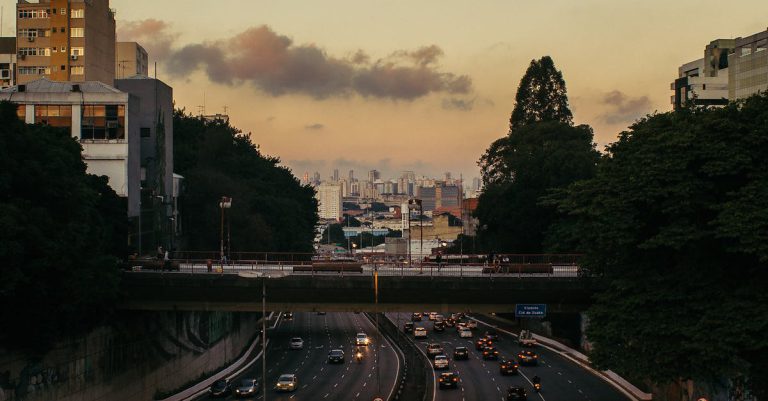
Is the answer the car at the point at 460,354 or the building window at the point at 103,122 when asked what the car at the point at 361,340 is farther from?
the building window at the point at 103,122

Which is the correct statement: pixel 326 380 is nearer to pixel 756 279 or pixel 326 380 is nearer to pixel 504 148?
pixel 756 279

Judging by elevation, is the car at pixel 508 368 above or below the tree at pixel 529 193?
below

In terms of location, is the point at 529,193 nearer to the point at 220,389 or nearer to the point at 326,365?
the point at 326,365

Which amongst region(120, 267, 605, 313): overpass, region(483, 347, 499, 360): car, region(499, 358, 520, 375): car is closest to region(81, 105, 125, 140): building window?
region(120, 267, 605, 313): overpass

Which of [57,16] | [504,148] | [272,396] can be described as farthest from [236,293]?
[57,16]

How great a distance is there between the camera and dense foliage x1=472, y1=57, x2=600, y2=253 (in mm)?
98188

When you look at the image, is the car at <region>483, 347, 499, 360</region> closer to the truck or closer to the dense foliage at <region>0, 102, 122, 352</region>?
the truck

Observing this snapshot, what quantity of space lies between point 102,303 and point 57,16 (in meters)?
92.7

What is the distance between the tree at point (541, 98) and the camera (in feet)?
438

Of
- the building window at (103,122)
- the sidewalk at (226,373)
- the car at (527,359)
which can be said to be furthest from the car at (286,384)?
the building window at (103,122)

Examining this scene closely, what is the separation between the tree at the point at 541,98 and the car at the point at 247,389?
73.3m

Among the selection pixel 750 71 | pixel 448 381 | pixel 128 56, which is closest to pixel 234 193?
pixel 448 381

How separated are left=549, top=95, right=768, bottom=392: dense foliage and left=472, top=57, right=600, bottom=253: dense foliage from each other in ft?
119

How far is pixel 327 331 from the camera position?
12344 cm
